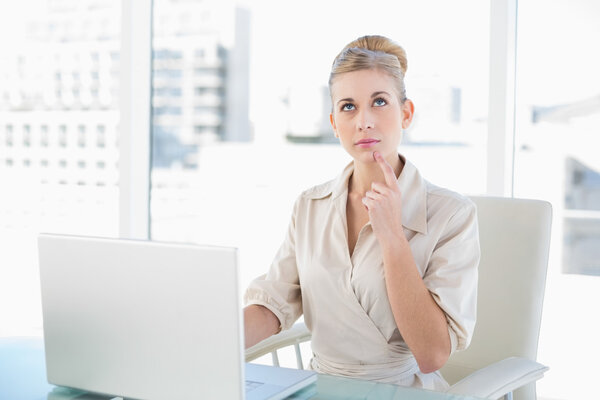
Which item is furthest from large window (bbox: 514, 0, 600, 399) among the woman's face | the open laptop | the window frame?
the open laptop

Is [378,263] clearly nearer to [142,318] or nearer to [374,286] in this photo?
[374,286]

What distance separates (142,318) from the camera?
1.09 metres

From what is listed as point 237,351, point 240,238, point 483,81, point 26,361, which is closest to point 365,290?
point 237,351

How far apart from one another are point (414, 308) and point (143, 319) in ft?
2.03

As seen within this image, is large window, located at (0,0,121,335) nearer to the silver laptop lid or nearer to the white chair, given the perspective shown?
the white chair

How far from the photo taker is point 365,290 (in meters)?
1.59

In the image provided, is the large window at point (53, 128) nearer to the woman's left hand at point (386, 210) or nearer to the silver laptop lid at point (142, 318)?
the woman's left hand at point (386, 210)

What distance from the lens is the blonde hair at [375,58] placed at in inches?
64.1

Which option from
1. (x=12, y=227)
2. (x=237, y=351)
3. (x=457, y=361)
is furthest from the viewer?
(x=12, y=227)

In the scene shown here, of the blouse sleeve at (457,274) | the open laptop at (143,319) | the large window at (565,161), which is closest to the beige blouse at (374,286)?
the blouse sleeve at (457,274)

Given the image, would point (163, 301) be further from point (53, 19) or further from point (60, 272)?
point (53, 19)

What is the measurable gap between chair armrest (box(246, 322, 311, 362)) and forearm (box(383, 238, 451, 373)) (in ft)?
1.32

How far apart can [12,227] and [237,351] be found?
3134 millimetres

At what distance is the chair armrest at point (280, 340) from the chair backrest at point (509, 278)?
42cm
